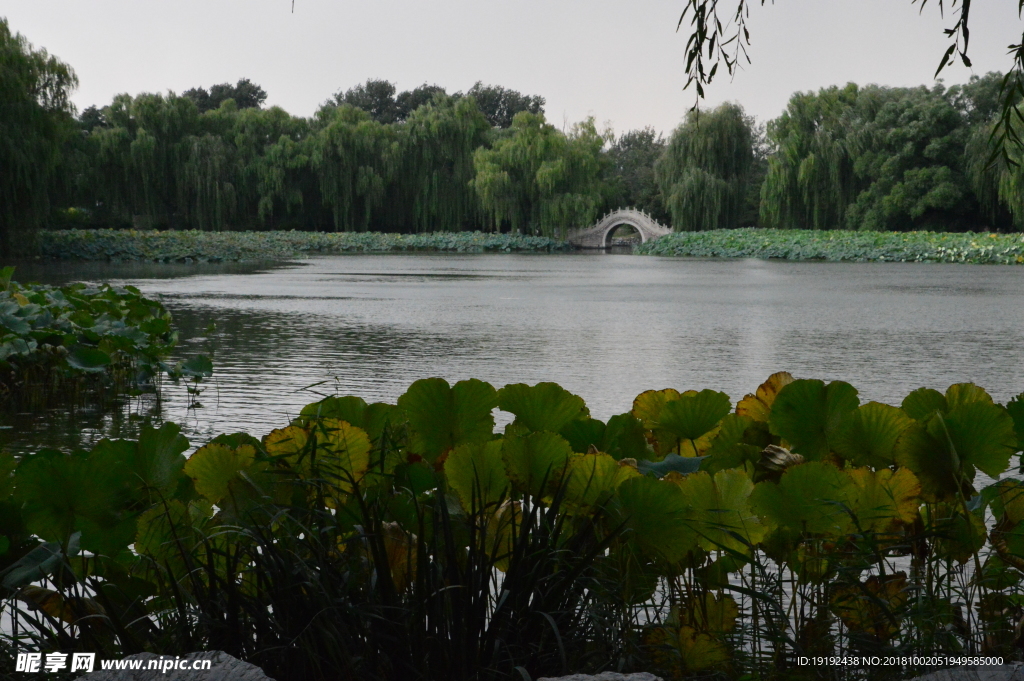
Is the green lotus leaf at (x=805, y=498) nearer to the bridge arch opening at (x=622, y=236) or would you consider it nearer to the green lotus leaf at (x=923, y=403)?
the green lotus leaf at (x=923, y=403)

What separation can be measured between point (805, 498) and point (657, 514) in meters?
0.26

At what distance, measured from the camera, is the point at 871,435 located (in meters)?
1.92

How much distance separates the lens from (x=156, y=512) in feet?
5.57

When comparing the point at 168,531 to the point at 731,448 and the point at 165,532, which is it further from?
the point at 731,448

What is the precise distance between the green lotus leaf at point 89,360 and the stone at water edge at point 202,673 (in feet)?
13.8

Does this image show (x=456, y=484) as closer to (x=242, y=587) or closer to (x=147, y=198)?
(x=242, y=587)

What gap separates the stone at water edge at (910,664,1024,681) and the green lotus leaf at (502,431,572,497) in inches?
24.1

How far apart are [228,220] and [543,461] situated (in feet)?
142

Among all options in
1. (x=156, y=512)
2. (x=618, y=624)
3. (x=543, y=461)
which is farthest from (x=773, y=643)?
(x=156, y=512)

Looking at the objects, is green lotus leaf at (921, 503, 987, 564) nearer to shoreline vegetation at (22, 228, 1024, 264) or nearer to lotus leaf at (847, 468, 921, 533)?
lotus leaf at (847, 468, 921, 533)

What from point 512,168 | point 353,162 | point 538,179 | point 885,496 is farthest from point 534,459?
point 353,162

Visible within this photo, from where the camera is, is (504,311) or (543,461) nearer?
(543,461)

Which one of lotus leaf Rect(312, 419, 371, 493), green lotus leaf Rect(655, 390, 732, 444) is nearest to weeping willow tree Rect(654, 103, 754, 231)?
green lotus leaf Rect(655, 390, 732, 444)

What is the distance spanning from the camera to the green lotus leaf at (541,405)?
199cm
